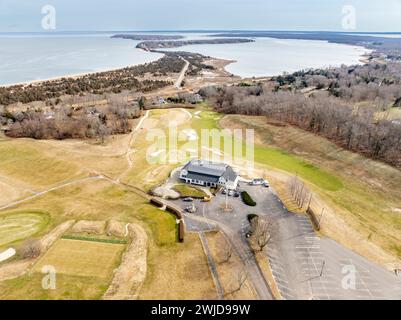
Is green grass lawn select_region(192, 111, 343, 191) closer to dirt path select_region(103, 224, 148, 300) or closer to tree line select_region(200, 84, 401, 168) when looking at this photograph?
tree line select_region(200, 84, 401, 168)

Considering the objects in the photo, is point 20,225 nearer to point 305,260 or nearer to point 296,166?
point 305,260

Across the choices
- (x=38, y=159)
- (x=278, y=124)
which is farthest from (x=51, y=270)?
(x=278, y=124)

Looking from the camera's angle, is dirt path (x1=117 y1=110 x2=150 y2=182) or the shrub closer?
the shrub

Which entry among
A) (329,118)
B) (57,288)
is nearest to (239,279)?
(57,288)

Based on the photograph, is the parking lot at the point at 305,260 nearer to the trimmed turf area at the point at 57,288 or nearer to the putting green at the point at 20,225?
the trimmed turf area at the point at 57,288

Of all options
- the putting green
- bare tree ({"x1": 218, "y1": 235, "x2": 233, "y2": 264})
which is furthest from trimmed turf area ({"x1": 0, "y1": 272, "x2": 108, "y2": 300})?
bare tree ({"x1": 218, "y1": 235, "x2": 233, "y2": 264})
